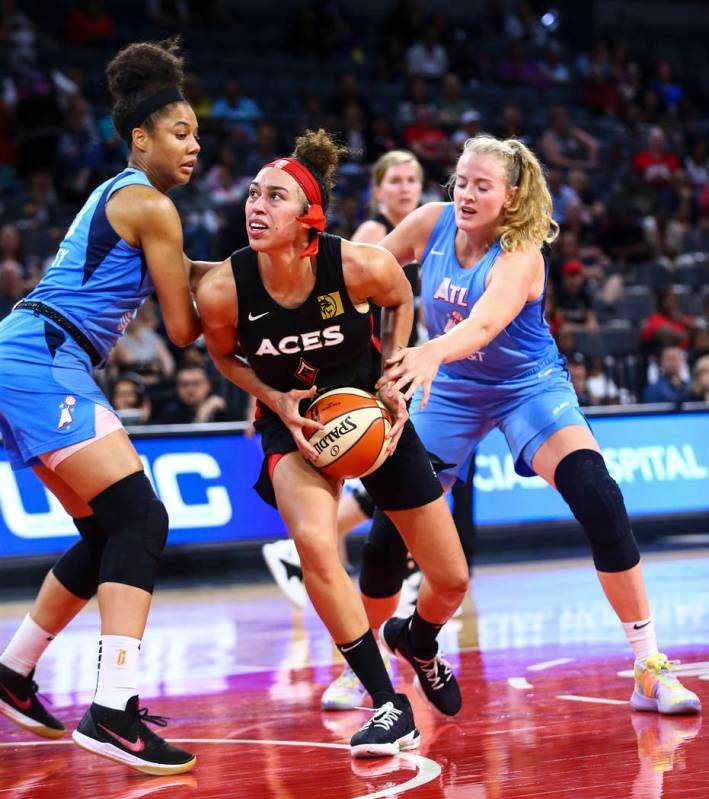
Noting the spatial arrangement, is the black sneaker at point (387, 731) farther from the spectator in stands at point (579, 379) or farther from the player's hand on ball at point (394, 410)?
the spectator in stands at point (579, 379)

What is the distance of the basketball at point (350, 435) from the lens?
→ 156 inches

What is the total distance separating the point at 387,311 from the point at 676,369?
20.2 feet

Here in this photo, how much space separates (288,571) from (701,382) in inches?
174

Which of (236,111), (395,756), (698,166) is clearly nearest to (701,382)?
(395,756)

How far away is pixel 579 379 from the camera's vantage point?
9609 millimetres

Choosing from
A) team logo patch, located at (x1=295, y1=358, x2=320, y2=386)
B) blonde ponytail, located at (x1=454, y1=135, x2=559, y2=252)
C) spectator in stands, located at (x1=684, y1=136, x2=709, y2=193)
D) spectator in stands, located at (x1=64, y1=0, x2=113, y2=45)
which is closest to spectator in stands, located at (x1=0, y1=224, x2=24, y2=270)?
spectator in stands, located at (x1=64, y1=0, x2=113, y2=45)

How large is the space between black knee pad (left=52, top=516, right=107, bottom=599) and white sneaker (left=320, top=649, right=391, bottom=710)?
3.23 ft

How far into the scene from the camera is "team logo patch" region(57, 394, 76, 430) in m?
3.89

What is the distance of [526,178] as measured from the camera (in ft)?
15.3

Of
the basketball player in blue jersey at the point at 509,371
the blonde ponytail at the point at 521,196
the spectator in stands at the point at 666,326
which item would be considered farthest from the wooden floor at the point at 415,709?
the spectator in stands at the point at 666,326

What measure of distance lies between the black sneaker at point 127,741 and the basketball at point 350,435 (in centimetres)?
93

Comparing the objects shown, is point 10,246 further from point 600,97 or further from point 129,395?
point 600,97

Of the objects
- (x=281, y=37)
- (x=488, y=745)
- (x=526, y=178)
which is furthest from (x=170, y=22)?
(x=488, y=745)

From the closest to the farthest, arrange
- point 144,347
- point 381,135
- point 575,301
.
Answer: point 144,347, point 575,301, point 381,135
